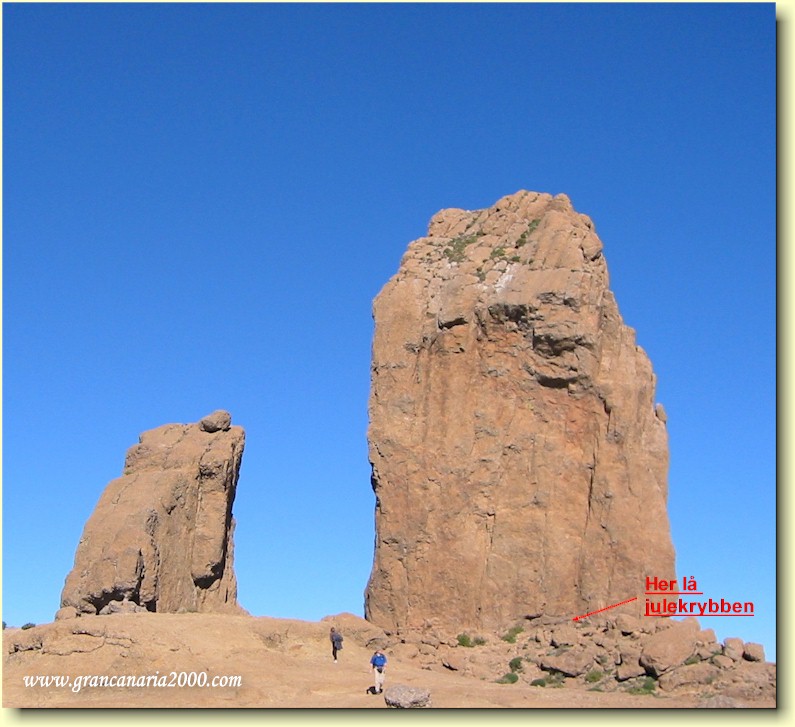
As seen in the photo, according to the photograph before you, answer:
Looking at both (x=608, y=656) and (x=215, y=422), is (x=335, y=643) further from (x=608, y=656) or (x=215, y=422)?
(x=215, y=422)

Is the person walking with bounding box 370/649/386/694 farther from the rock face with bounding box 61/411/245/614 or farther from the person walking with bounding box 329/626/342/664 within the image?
the rock face with bounding box 61/411/245/614

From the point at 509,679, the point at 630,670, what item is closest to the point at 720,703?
the point at 630,670

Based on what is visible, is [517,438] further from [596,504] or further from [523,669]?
[523,669]

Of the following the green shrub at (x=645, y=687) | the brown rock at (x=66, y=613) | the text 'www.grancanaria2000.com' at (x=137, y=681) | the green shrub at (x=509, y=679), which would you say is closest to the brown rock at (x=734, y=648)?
the green shrub at (x=645, y=687)

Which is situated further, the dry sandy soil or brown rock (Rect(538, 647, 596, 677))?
brown rock (Rect(538, 647, 596, 677))

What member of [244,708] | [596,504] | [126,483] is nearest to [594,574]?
[596,504]

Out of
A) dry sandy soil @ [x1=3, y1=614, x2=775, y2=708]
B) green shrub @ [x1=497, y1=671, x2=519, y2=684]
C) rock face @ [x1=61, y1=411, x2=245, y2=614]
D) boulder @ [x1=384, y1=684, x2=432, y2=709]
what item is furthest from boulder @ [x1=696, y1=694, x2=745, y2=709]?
rock face @ [x1=61, y1=411, x2=245, y2=614]

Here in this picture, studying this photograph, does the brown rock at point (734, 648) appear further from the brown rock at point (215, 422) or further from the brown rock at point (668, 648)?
the brown rock at point (215, 422)
